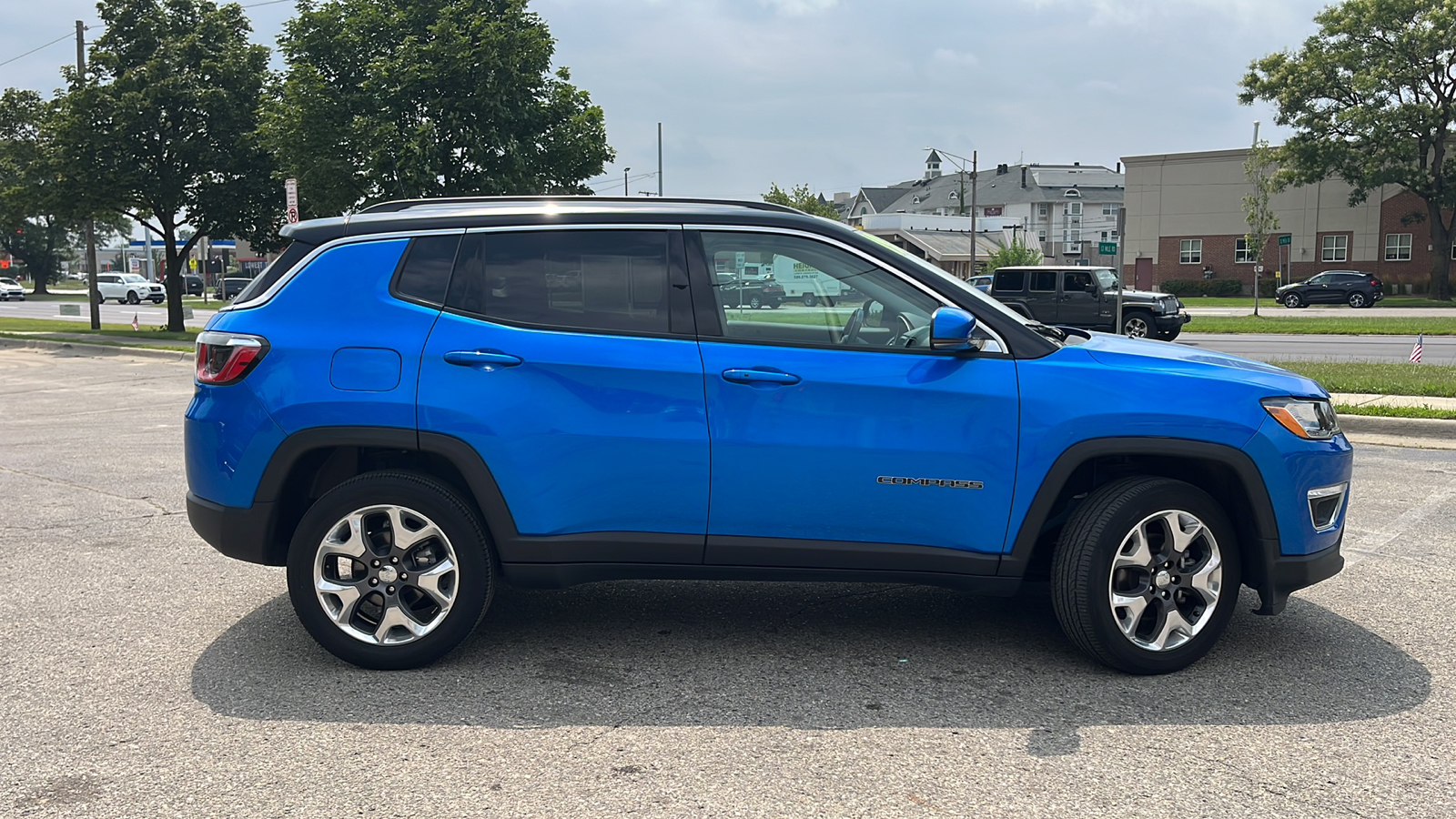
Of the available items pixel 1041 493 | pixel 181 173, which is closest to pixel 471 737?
pixel 1041 493

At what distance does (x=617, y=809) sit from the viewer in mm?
3262

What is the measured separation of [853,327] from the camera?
4.36 m

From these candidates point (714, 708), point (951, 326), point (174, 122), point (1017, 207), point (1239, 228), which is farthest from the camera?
point (1017, 207)

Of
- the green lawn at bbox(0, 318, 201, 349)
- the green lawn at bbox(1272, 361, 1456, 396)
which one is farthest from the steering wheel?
the green lawn at bbox(0, 318, 201, 349)

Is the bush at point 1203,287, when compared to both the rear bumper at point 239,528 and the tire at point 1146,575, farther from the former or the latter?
the rear bumper at point 239,528

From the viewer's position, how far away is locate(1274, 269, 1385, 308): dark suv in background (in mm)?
43625

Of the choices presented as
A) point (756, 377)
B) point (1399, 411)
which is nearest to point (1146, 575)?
point (756, 377)

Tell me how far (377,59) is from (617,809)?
2217 cm

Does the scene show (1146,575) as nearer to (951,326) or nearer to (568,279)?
(951,326)

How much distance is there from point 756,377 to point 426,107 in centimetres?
2059

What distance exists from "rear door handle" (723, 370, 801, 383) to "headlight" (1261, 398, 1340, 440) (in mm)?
1780

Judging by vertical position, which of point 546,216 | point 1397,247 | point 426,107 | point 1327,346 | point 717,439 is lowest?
point 1327,346

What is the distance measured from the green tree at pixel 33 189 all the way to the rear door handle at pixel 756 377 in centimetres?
2835

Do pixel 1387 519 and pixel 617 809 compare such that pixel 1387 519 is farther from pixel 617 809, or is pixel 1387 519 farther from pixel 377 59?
pixel 377 59
